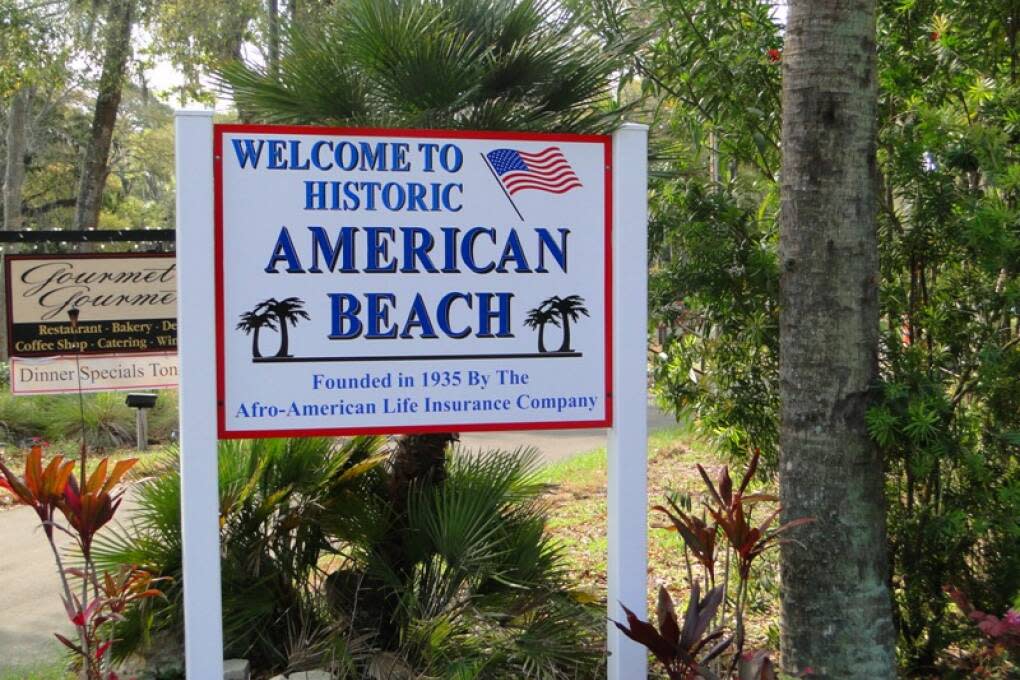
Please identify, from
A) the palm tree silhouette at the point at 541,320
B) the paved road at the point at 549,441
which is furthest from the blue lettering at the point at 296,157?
the paved road at the point at 549,441

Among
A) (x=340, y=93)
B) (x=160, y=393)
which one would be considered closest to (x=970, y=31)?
(x=340, y=93)

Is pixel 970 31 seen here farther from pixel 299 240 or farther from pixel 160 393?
pixel 160 393

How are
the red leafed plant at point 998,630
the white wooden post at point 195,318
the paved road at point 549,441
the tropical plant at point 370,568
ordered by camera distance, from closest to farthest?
the red leafed plant at point 998,630 < the white wooden post at point 195,318 < the tropical plant at point 370,568 < the paved road at point 549,441

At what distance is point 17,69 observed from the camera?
16781 millimetres

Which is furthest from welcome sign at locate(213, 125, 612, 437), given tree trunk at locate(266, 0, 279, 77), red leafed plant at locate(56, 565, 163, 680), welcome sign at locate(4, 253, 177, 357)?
welcome sign at locate(4, 253, 177, 357)

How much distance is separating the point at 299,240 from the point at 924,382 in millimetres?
2327

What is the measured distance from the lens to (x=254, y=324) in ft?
12.1

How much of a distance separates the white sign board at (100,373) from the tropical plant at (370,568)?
5.50 metres

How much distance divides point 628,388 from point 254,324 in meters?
1.38

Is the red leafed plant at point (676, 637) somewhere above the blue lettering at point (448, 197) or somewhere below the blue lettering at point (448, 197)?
below

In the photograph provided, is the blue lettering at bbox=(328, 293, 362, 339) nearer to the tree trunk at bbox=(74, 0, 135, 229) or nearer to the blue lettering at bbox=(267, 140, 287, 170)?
the blue lettering at bbox=(267, 140, 287, 170)

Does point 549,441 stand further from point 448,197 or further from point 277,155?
point 277,155

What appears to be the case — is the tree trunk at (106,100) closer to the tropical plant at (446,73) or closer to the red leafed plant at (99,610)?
the tropical plant at (446,73)

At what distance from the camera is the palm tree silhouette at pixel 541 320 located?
12.8 ft
